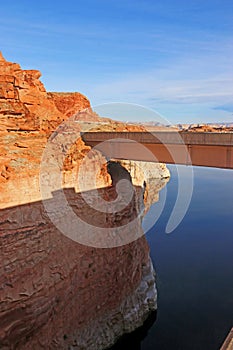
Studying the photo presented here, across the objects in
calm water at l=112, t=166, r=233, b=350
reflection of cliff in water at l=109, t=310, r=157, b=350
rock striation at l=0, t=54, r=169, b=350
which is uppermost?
rock striation at l=0, t=54, r=169, b=350

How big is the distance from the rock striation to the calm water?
1623 millimetres

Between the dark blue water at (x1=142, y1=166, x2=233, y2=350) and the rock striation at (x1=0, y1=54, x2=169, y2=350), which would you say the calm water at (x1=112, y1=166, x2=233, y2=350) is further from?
the rock striation at (x1=0, y1=54, x2=169, y2=350)

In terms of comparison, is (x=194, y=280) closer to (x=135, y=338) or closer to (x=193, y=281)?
(x=193, y=281)

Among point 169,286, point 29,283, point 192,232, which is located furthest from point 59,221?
point 192,232

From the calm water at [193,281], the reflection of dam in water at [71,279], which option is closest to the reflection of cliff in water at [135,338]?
the calm water at [193,281]

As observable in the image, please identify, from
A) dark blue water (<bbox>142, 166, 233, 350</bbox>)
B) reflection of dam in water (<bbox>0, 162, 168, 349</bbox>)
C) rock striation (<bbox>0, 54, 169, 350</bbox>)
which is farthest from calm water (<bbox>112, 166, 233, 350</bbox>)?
rock striation (<bbox>0, 54, 169, 350</bbox>)

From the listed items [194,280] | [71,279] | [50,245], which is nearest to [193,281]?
[194,280]

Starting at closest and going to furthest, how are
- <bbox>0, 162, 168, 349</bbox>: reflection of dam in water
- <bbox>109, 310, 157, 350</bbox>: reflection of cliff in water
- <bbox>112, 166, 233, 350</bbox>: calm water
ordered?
<bbox>0, 162, 168, 349</bbox>: reflection of dam in water < <bbox>109, 310, 157, 350</bbox>: reflection of cliff in water < <bbox>112, 166, 233, 350</bbox>: calm water

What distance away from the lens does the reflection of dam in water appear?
6.83m

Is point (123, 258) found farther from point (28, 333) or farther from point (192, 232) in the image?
point (192, 232)

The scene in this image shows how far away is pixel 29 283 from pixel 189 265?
34.0 feet

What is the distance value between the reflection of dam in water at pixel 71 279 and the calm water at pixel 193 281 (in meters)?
1.02

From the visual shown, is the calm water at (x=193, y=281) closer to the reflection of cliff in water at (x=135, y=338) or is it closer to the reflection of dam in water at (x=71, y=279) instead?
the reflection of cliff in water at (x=135, y=338)

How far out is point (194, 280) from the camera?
1372cm
